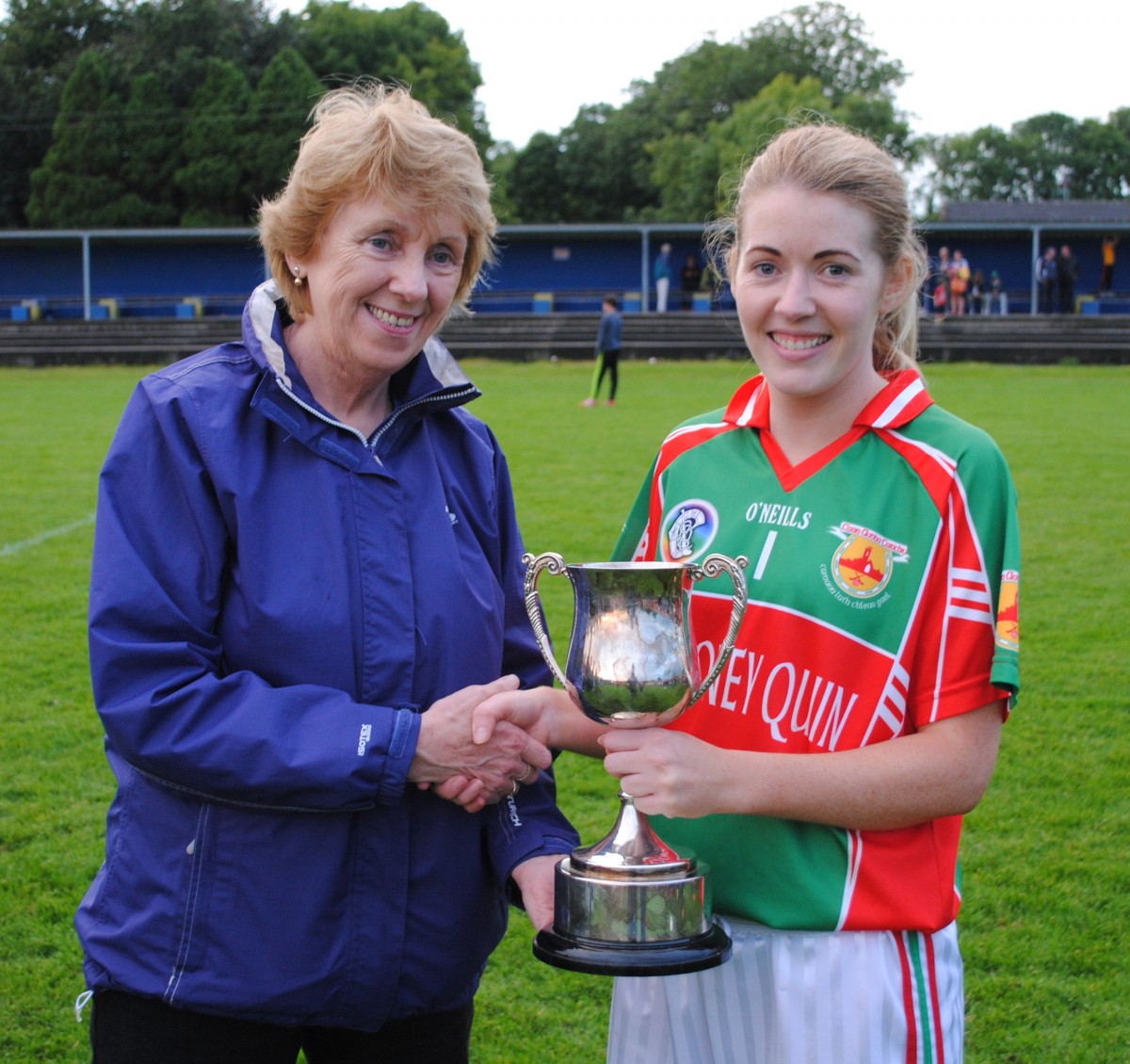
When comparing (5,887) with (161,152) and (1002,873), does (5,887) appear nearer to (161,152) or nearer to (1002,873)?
(1002,873)

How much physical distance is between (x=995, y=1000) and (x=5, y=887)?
10.3 feet

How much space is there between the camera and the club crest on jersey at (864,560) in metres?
1.97

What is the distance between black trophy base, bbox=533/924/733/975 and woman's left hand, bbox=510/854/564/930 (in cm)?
25

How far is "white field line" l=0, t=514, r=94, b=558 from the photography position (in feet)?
30.9

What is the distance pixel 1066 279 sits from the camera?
35.4 metres

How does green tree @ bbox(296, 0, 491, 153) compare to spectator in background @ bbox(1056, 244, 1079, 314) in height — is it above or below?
above

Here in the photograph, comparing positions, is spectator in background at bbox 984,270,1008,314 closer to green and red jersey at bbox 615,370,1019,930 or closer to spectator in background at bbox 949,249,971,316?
spectator in background at bbox 949,249,971,316

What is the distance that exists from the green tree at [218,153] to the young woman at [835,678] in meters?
51.7

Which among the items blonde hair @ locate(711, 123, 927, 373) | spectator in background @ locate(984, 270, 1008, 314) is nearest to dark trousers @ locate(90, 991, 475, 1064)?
blonde hair @ locate(711, 123, 927, 373)

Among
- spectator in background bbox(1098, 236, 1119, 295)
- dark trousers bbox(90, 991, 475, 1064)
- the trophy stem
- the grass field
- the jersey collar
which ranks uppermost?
spectator in background bbox(1098, 236, 1119, 295)

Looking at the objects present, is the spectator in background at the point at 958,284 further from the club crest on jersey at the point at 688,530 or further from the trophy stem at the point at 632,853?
the trophy stem at the point at 632,853

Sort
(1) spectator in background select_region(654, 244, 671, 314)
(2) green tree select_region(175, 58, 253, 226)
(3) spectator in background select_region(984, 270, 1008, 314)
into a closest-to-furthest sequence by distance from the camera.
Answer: (1) spectator in background select_region(654, 244, 671, 314) → (3) spectator in background select_region(984, 270, 1008, 314) → (2) green tree select_region(175, 58, 253, 226)

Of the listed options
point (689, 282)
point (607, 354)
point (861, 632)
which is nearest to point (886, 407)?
point (861, 632)

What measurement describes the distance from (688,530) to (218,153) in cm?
5493
